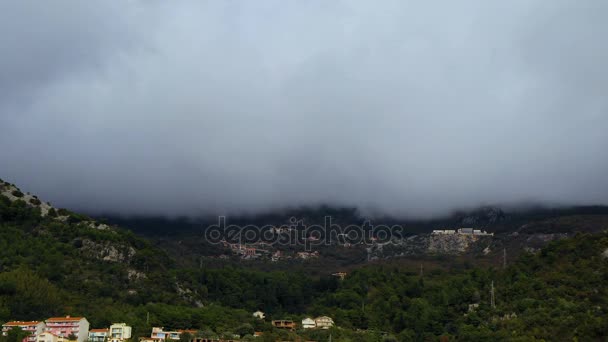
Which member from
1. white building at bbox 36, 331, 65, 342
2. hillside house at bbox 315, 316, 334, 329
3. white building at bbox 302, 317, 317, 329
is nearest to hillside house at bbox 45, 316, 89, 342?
white building at bbox 36, 331, 65, 342

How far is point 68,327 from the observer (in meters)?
79.7

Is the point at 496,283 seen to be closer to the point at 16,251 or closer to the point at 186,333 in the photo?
the point at 186,333

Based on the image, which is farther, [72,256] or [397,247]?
[397,247]

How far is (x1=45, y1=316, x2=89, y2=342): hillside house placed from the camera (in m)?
78.9

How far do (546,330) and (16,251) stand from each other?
206 feet

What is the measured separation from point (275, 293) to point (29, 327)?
4726 cm

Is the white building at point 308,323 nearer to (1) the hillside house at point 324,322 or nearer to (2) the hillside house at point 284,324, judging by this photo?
(1) the hillside house at point 324,322

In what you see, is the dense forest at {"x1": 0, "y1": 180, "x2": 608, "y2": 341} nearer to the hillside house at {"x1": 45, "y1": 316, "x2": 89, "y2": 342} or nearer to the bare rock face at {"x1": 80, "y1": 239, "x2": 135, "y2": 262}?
the bare rock face at {"x1": 80, "y1": 239, "x2": 135, "y2": 262}

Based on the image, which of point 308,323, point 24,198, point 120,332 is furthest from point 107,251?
point 308,323

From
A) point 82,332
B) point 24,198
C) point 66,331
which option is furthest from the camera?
point 24,198

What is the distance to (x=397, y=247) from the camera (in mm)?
158500

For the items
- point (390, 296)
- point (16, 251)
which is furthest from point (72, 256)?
point (390, 296)

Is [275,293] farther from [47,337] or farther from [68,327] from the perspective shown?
[47,337]

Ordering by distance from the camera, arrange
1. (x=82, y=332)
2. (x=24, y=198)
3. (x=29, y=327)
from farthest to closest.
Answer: (x=24, y=198) < (x=82, y=332) < (x=29, y=327)
